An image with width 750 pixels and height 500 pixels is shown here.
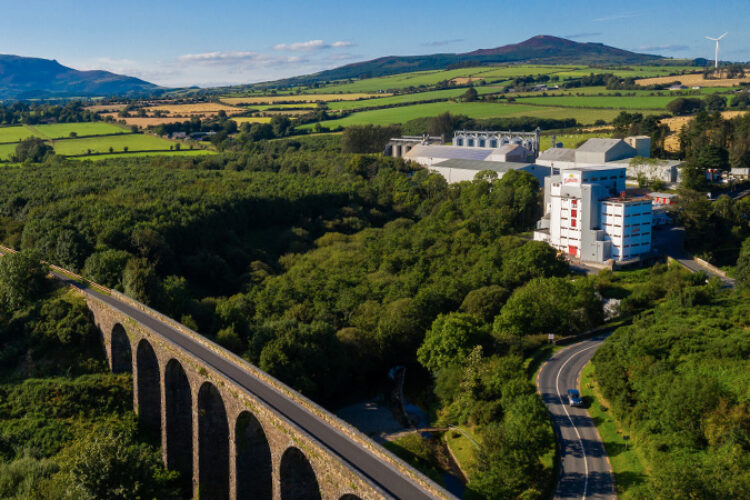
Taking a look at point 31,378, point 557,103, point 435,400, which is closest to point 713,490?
point 435,400

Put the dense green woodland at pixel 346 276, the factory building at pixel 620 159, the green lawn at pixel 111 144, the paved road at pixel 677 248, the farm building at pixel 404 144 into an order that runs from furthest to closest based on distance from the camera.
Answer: the farm building at pixel 404 144, the green lawn at pixel 111 144, the factory building at pixel 620 159, the paved road at pixel 677 248, the dense green woodland at pixel 346 276

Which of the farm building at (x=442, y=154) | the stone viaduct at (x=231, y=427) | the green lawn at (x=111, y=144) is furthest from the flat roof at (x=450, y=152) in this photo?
the stone viaduct at (x=231, y=427)

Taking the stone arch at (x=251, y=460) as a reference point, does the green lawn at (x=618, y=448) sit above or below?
below

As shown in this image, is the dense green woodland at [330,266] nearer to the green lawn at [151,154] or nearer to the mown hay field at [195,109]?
the green lawn at [151,154]

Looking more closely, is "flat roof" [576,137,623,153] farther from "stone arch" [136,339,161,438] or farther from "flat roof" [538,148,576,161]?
"stone arch" [136,339,161,438]

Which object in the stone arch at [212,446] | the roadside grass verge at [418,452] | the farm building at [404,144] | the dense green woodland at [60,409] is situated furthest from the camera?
the farm building at [404,144]

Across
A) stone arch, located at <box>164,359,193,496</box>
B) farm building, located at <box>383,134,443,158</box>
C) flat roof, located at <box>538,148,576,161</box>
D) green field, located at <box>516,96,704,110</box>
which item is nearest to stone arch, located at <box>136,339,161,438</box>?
stone arch, located at <box>164,359,193,496</box>

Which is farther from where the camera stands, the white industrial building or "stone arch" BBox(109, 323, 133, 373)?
the white industrial building
